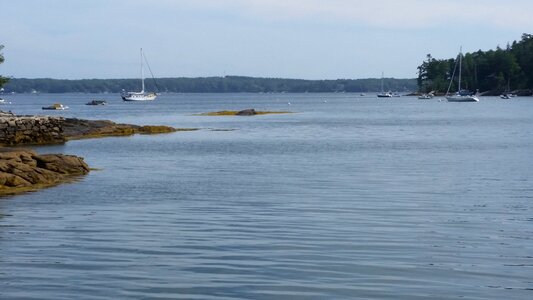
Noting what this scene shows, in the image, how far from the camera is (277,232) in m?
20.0

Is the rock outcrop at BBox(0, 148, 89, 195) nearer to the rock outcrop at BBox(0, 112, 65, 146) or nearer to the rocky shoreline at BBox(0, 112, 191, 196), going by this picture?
the rocky shoreline at BBox(0, 112, 191, 196)

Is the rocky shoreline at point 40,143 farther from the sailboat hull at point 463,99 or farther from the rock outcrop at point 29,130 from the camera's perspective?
the sailboat hull at point 463,99

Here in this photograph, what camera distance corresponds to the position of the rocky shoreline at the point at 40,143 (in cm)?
2969

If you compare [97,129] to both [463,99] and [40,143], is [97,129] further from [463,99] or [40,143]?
[463,99]

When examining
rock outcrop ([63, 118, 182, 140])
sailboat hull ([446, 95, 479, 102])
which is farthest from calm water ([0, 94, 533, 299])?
sailboat hull ([446, 95, 479, 102])

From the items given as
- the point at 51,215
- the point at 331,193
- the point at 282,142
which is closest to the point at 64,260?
the point at 51,215

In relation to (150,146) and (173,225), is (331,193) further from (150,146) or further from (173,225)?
(150,146)

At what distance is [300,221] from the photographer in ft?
71.3

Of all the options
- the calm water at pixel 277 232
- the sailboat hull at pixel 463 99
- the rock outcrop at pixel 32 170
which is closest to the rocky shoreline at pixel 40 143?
the rock outcrop at pixel 32 170

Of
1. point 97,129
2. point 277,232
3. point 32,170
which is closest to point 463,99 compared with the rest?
A: point 97,129

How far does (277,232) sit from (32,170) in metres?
13.7

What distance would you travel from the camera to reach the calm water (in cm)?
1472

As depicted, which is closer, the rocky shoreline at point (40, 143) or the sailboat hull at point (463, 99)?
the rocky shoreline at point (40, 143)

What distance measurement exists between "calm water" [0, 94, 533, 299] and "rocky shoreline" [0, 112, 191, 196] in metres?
1.14
